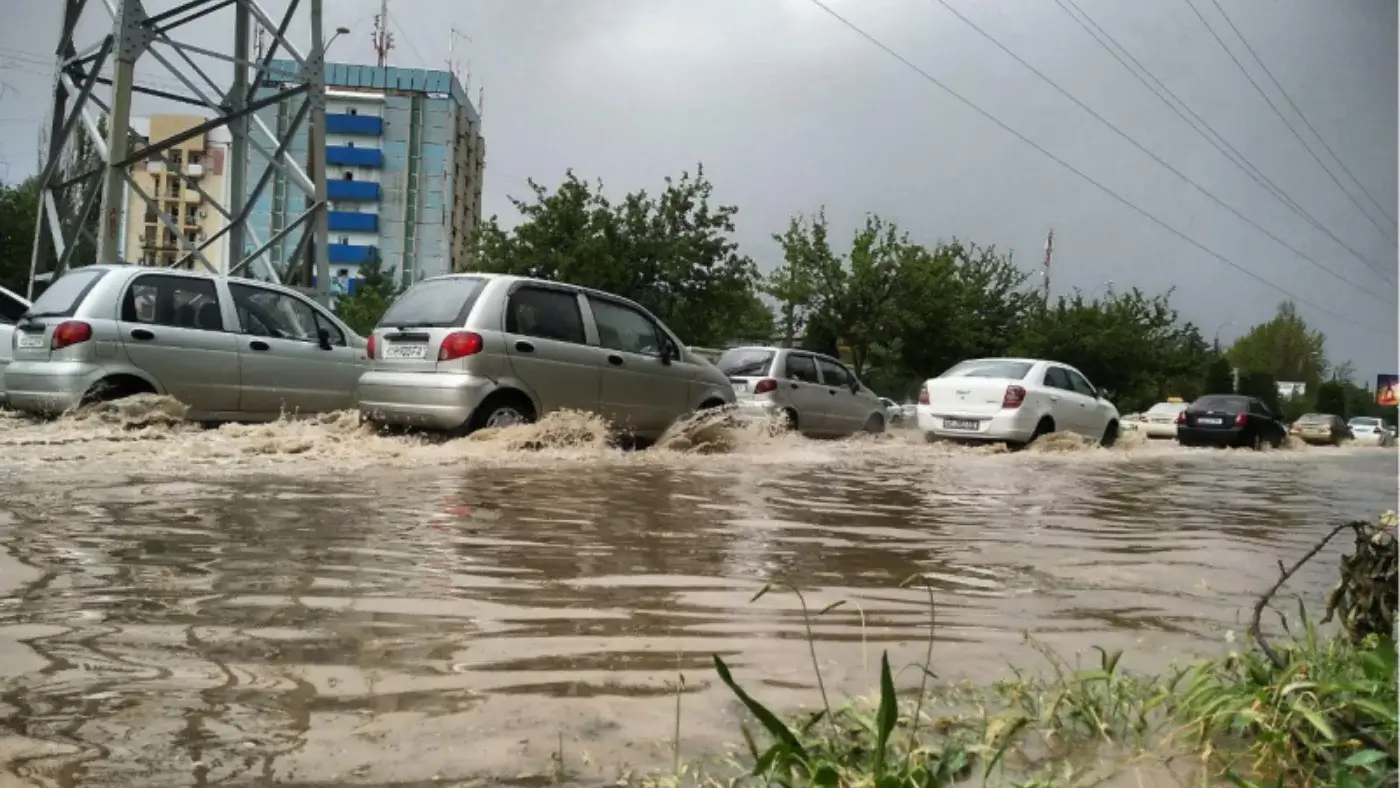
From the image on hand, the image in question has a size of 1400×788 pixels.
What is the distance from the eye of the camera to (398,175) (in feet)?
239

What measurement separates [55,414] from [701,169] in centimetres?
1943

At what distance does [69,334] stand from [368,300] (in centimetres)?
3794

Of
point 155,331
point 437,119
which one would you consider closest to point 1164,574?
point 155,331

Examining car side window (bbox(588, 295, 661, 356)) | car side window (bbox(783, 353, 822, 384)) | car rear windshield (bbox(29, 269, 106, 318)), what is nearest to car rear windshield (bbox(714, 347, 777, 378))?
car side window (bbox(783, 353, 822, 384))

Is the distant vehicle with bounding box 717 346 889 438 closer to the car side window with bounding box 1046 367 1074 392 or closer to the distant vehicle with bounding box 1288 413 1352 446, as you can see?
the car side window with bounding box 1046 367 1074 392

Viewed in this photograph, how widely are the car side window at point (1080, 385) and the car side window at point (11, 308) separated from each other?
11.9 m

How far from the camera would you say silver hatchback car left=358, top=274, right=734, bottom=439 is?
797 cm

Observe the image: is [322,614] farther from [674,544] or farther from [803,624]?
[674,544]

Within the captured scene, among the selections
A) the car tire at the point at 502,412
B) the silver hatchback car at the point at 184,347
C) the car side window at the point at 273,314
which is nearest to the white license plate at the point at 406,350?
the car tire at the point at 502,412

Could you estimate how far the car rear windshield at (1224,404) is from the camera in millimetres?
15195

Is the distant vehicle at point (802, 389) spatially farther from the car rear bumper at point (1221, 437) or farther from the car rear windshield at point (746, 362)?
the car rear bumper at point (1221, 437)

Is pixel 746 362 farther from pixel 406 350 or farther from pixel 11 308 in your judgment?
pixel 11 308

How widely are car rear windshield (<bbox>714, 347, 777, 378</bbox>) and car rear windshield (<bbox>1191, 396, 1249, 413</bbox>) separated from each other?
677 cm

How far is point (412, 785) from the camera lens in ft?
6.09
